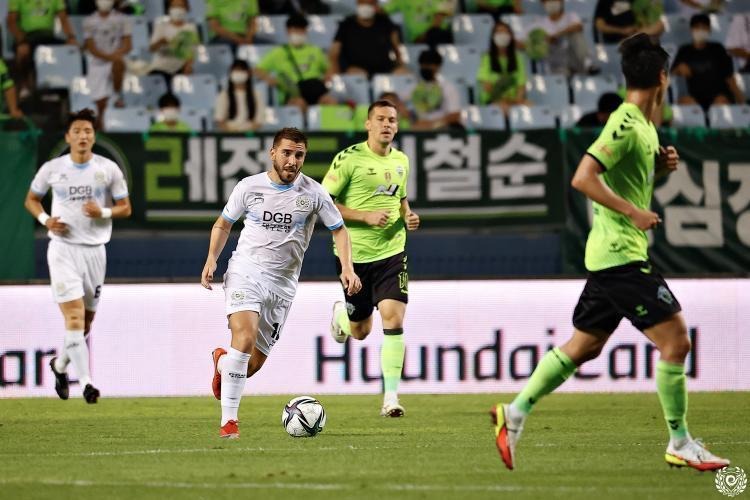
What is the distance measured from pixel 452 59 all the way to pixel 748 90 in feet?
12.1

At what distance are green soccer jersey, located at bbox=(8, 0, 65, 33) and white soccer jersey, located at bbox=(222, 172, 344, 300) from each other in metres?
9.47

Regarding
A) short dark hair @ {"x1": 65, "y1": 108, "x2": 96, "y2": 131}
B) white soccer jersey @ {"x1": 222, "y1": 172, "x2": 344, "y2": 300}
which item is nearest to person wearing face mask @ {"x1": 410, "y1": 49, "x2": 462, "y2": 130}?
short dark hair @ {"x1": 65, "y1": 108, "x2": 96, "y2": 131}

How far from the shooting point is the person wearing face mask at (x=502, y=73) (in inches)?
687

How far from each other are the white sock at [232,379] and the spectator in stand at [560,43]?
10190mm

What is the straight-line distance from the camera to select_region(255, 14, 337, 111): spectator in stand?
17.2m

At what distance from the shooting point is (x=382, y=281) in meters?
11.5

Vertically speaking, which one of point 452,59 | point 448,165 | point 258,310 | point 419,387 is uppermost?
point 452,59

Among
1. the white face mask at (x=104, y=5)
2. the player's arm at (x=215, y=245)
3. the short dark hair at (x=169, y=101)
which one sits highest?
the white face mask at (x=104, y=5)

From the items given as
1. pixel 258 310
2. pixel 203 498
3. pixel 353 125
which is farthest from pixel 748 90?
pixel 203 498

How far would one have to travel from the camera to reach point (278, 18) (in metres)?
18.8

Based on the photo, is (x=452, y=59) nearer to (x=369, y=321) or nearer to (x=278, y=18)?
(x=278, y=18)

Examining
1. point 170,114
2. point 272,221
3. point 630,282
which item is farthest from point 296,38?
point 630,282

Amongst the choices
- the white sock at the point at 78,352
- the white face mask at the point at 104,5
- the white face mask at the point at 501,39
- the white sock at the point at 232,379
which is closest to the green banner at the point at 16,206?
the white sock at the point at 78,352

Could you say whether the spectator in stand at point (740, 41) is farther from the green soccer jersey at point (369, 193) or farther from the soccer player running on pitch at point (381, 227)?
the green soccer jersey at point (369, 193)
